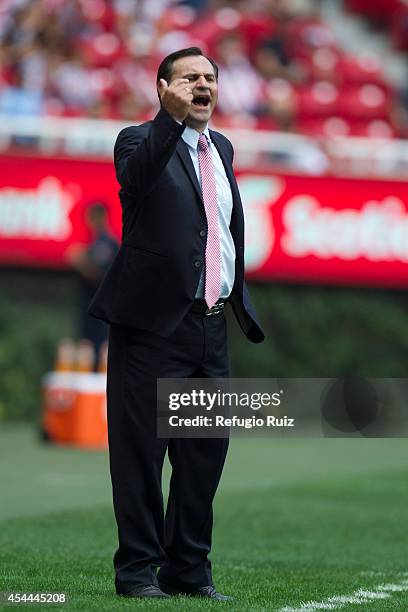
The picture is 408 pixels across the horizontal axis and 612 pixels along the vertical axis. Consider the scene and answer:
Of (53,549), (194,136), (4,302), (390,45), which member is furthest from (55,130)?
(194,136)

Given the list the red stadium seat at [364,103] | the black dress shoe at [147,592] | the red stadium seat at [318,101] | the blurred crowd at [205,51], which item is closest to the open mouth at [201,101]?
the black dress shoe at [147,592]

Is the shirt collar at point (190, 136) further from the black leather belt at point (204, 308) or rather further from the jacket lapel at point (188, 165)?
the black leather belt at point (204, 308)

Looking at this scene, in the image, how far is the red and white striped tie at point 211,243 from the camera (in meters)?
5.32

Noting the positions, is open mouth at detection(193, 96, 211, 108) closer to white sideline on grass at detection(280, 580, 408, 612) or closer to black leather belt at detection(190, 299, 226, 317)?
black leather belt at detection(190, 299, 226, 317)

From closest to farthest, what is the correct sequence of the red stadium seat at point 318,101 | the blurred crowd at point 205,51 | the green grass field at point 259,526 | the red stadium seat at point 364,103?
the green grass field at point 259,526 < the blurred crowd at point 205,51 < the red stadium seat at point 318,101 < the red stadium seat at point 364,103

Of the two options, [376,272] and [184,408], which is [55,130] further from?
[184,408]

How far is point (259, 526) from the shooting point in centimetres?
879

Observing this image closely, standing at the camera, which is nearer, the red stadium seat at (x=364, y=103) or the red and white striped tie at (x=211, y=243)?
the red and white striped tie at (x=211, y=243)

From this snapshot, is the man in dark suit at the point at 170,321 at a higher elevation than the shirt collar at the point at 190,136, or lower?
lower

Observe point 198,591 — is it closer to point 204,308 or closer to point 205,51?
point 204,308

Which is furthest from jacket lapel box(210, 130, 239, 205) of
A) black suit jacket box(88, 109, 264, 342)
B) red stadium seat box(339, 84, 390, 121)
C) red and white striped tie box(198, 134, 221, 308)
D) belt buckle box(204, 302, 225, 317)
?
red stadium seat box(339, 84, 390, 121)

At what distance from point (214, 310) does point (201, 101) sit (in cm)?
75

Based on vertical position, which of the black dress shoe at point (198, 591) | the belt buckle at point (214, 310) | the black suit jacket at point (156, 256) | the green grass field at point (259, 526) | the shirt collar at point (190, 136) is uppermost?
the shirt collar at point (190, 136)

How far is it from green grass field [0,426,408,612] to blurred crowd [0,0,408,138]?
6153 mm
